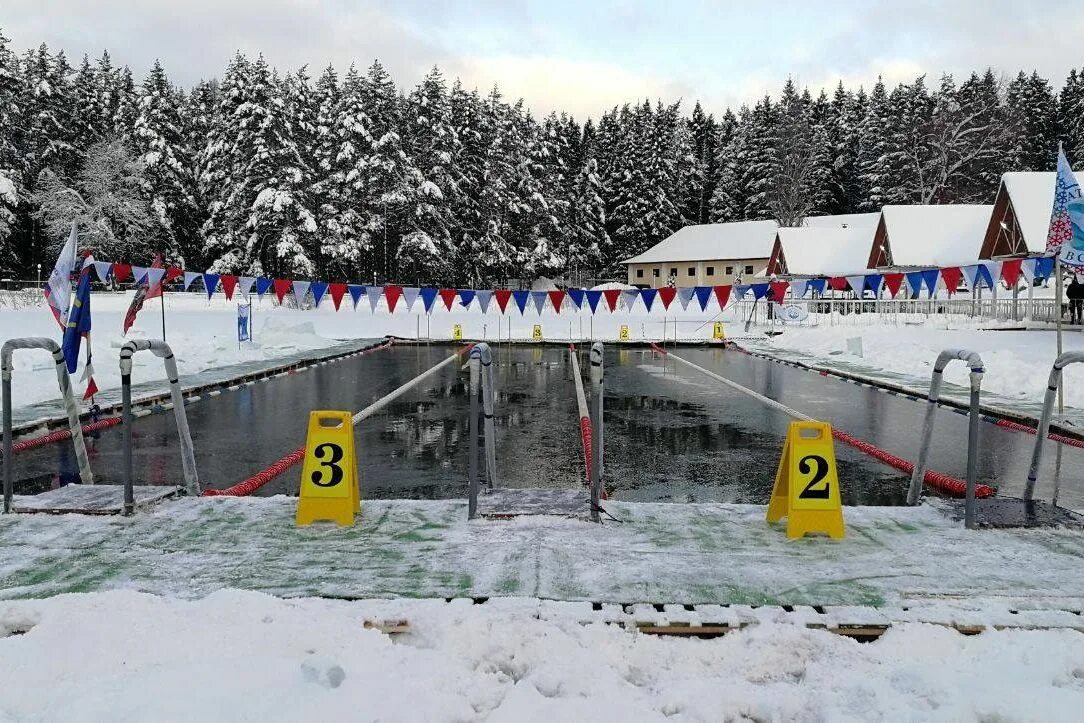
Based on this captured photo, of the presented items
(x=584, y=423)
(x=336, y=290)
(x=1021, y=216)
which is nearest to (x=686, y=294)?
(x=336, y=290)

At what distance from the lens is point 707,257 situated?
69.9 m

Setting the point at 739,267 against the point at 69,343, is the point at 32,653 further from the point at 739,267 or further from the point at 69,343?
the point at 739,267

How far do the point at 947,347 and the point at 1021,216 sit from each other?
619 inches

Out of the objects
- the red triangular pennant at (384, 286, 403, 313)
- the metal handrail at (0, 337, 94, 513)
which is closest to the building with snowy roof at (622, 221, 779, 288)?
the red triangular pennant at (384, 286, 403, 313)

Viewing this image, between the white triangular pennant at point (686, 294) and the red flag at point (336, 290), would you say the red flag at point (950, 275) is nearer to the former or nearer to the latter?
the white triangular pennant at point (686, 294)

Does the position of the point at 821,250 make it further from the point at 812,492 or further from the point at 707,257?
the point at 812,492

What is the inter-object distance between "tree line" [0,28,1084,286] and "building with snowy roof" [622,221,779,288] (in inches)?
199

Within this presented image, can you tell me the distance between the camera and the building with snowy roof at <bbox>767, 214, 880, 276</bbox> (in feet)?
164

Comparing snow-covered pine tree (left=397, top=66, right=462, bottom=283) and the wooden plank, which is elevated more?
snow-covered pine tree (left=397, top=66, right=462, bottom=283)

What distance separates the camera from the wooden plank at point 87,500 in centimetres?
658

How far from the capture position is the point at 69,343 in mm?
11898

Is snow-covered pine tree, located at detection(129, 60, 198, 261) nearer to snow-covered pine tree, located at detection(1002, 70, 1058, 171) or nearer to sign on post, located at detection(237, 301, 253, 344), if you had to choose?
sign on post, located at detection(237, 301, 253, 344)

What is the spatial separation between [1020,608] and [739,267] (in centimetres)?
6686

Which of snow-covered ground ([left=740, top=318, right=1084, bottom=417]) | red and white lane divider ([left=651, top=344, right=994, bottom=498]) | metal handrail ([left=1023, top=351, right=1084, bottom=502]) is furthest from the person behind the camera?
snow-covered ground ([left=740, top=318, right=1084, bottom=417])
